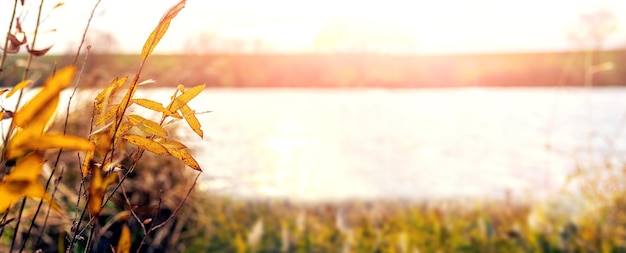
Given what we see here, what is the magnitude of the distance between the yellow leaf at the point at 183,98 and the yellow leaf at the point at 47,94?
14 cm

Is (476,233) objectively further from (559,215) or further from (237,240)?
(237,240)

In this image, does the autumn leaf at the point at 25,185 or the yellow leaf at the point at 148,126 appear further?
the yellow leaf at the point at 148,126

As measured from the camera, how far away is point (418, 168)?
432 centimetres

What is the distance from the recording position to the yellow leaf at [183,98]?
0.44m

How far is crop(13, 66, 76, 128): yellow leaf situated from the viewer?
290mm

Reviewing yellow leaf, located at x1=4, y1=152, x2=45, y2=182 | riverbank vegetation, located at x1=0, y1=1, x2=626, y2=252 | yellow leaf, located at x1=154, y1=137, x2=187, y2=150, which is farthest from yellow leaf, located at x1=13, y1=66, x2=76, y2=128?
riverbank vegetation, located at x1=0, y1=1, x2=626, y2=252

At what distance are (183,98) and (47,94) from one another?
0.15 m

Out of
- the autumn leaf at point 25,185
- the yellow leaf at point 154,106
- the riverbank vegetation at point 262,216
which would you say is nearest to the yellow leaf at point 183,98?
the yellow leaf at point 154,106

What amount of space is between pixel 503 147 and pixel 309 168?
6.48 feet

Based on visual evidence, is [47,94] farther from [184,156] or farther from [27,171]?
[184,156]

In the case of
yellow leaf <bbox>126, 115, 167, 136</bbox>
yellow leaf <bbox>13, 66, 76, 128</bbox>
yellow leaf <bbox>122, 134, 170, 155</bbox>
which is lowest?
yellow leaf <bbox>122, 134, 170, 155</bbox>

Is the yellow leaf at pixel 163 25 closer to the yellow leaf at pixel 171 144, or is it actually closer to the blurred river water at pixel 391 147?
the yellow leaf at pixel 171 144

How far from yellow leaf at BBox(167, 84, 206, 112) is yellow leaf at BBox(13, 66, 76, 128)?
5.4 inches

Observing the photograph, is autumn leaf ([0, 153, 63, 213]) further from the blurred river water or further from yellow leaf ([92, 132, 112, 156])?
the blurred river water
